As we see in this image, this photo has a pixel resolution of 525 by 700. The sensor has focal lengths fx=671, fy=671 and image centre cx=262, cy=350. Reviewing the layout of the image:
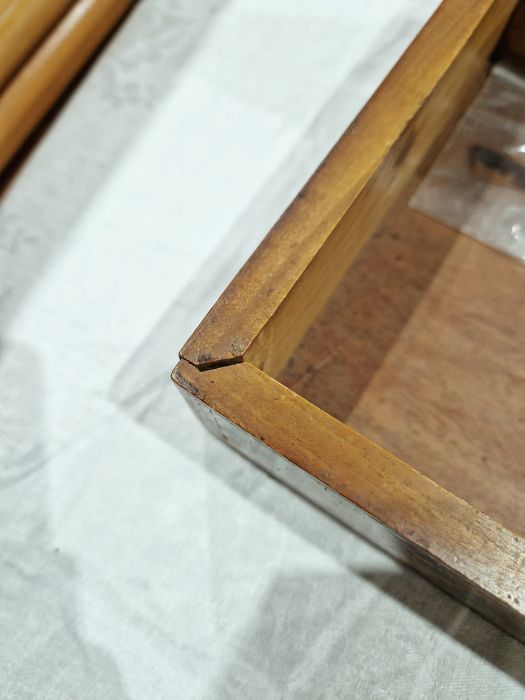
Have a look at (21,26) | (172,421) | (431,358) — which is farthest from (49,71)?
(431,358)

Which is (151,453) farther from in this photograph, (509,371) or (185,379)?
(509,371)

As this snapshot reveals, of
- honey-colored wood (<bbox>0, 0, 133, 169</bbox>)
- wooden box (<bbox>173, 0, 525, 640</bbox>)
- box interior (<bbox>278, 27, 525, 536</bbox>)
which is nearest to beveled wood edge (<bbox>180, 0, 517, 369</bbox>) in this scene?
wooden box (<bbox>173, 0, 525, 640</bbox>)

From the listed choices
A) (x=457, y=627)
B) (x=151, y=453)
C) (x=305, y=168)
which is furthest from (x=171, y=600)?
(x=305, y=168)

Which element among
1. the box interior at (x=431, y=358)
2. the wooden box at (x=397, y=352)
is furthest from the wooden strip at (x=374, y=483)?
the box interior at (x=431, y=358)

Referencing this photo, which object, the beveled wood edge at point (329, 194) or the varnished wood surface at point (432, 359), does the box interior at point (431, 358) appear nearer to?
the varnished wood surface at point (432, 359)

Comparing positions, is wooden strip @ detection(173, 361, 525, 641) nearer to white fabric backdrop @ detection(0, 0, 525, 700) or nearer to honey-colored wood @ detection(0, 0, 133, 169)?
white fabric backdrop @ detection(0, 0, 525, 700)

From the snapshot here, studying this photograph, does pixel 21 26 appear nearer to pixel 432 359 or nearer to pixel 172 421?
pixel 172 421

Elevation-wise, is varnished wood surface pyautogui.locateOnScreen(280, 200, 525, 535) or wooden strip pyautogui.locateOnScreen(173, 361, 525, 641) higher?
varnished wood surface pyautogui.locateOnScreen(280, 200, 525, 535)
